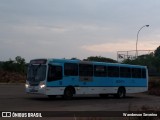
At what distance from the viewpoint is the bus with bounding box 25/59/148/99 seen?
2877 cm

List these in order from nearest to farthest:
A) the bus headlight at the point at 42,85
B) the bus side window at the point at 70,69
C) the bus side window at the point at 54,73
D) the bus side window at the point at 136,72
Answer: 1. the bus headlight at the point at 42,85
2. the bus side window at the point at 54,73
3. the bus side window at the point at 70,69
4. the bus side window at the point at 136,72

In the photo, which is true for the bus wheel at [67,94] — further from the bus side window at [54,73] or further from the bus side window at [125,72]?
the bus side window at [125,72]

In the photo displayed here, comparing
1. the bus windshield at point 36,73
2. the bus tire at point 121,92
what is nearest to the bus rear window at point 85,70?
the bus windshield at point 36,73

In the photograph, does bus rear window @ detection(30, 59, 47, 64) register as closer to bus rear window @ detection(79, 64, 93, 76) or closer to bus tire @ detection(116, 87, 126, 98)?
bus rear window @ detection(79, 64, 93, 76)

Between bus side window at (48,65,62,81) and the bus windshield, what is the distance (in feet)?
1.36

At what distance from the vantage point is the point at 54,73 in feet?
96.0

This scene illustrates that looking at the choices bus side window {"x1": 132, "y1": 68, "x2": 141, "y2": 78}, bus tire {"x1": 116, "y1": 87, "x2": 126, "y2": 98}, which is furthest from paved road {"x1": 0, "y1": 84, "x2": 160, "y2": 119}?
bus side window {"x1": 132, "y1": 68, "x2": 141, "y2": 78}

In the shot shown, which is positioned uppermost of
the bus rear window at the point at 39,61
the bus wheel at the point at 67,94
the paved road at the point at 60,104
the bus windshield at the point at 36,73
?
the bus rear window at the point at 39,61

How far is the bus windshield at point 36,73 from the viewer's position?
28.7 meters

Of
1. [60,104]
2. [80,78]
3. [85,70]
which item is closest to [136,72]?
[85,70]

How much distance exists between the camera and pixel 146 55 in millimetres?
94625

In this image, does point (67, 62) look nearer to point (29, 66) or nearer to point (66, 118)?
point (29, 66)

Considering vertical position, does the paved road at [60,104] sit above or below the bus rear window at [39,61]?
below

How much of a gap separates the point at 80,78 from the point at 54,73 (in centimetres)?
284
